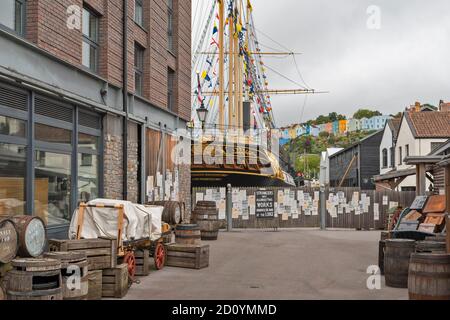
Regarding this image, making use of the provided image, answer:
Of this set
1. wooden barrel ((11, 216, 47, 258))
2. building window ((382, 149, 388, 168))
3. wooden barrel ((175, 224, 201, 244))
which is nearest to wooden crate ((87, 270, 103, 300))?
wooden barrel ((11, 216, 47, 258))

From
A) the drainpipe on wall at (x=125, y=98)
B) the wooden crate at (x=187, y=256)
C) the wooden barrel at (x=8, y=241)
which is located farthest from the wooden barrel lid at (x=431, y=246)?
the drainpipe on wall at (x=125, y=98)

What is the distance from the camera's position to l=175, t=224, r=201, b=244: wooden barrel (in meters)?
13.2

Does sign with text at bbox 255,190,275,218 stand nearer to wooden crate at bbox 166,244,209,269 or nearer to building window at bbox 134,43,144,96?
building window at bbox 134,43,144,96

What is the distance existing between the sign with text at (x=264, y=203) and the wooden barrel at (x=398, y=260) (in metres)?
14.6

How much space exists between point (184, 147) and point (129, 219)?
12.4 meters

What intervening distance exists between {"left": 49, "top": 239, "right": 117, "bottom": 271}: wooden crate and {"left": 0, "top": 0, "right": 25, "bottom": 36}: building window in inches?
167

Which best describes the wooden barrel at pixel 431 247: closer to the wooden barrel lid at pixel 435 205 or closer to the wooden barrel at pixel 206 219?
the wooden barrel lid at pixel 435 205

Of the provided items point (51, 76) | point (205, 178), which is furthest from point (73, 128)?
point (205, 178)

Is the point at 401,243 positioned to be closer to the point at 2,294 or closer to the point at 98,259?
the point at 98,259

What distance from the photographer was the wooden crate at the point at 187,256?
12.4m

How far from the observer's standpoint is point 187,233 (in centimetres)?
1326

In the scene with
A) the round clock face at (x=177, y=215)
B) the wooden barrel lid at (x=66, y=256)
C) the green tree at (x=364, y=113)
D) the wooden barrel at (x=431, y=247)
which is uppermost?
the green tree at (x=364, y=113)

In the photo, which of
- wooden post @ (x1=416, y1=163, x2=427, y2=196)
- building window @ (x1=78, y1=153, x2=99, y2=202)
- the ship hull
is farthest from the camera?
the ship hull

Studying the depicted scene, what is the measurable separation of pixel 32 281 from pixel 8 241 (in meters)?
0.83
